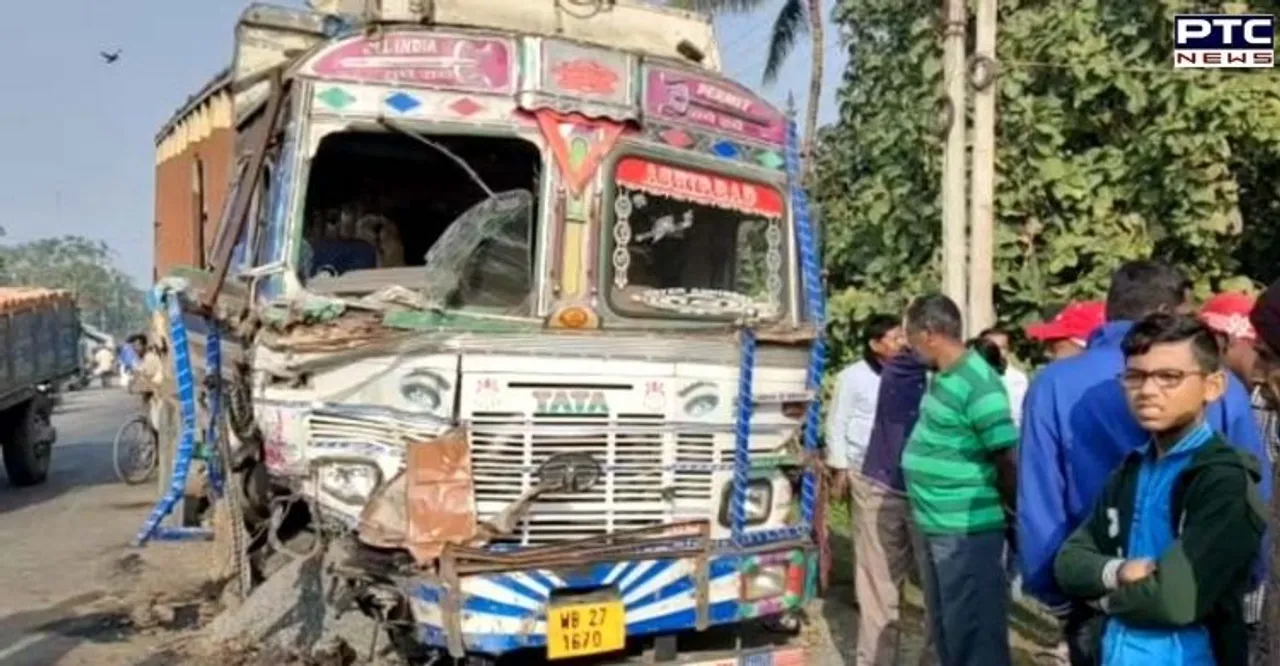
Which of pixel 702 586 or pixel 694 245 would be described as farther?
pixel 694 245

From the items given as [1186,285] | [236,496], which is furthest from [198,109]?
[1186,285]

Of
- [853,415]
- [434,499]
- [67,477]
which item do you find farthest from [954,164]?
[67,477]

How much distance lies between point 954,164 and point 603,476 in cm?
397

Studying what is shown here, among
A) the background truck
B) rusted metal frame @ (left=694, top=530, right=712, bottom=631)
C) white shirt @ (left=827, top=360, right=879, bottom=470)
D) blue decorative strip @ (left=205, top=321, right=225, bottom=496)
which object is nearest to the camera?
rusted metal frame @ (left=694, top=530, right=712, bottom=631)

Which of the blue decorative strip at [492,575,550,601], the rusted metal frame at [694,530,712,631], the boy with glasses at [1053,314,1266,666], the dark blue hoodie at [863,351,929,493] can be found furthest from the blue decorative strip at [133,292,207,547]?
the boy with glasses at [1053,314,1266,666]

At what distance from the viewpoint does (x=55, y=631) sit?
7750 millimetres

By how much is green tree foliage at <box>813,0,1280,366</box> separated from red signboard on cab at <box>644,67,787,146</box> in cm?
233

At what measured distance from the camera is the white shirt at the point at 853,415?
6594mm

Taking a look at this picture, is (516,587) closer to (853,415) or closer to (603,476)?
(603,476)

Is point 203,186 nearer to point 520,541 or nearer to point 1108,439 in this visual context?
point 520,541

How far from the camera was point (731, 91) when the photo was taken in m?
6.14

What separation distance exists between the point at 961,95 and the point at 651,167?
3.11 metres

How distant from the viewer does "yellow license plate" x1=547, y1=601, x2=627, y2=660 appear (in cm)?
487

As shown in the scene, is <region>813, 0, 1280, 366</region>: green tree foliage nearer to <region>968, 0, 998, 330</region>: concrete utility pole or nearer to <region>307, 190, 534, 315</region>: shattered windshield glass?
<region>968, 0, 998, 330</region>: concrete utility pole
